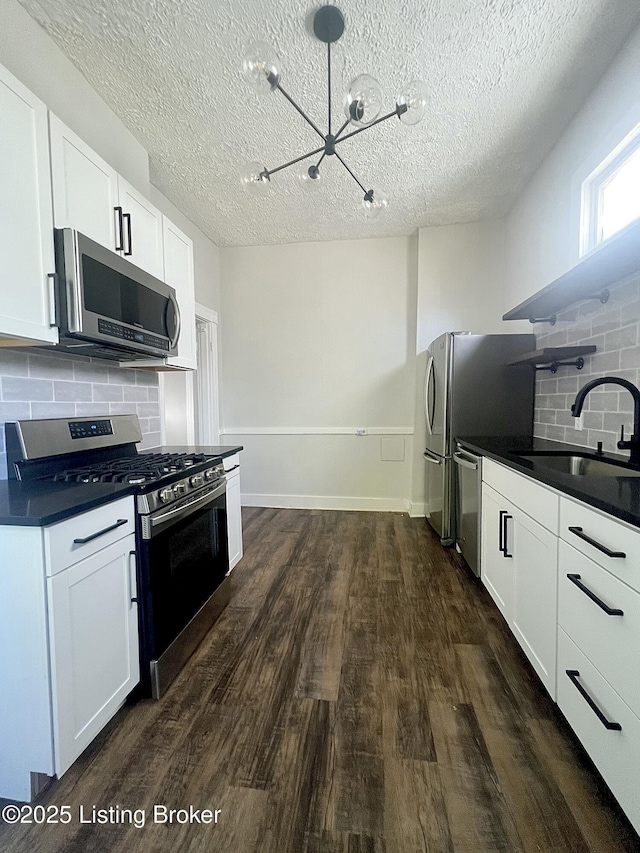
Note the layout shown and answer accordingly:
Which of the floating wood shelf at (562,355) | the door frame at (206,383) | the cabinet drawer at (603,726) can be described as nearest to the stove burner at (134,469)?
the cabinet drawer at (603,726)

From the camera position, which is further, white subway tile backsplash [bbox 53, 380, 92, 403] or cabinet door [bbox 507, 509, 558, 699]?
white subway tile backsplash [bbox 53, 380, 92, 403]

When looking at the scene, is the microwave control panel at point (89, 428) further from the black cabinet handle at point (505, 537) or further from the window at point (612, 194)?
the window at point (612, 194)

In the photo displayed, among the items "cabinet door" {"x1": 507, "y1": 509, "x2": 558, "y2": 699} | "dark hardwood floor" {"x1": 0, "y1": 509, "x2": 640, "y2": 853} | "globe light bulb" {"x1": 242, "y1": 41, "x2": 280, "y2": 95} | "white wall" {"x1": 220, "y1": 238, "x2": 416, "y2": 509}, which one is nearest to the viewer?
"dark hardwood floor" {"x1": 0, "y1": 509, "x2": 640, "y2": 853}

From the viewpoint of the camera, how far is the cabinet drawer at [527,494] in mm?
1426

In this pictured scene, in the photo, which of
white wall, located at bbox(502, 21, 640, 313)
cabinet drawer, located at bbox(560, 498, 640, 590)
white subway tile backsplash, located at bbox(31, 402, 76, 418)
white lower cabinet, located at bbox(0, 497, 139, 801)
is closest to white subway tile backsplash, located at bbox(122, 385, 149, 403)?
white subway tile backsplash, located at bbox(31, 402, 76, 418)

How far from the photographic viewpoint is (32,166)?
1382mm

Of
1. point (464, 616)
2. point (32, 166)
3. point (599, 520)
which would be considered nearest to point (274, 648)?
point (464, 616)

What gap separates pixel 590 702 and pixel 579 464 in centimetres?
126

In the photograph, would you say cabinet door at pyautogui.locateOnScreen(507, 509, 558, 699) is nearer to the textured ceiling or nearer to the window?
the window

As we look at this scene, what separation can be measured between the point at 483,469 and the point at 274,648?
156 centimetres

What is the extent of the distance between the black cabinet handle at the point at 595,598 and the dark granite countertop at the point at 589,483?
251 millimetres

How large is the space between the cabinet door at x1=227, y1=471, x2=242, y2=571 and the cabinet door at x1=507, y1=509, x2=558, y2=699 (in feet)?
5.35

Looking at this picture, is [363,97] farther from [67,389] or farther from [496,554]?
[496,554]

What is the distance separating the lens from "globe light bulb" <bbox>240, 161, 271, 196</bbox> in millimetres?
1855
